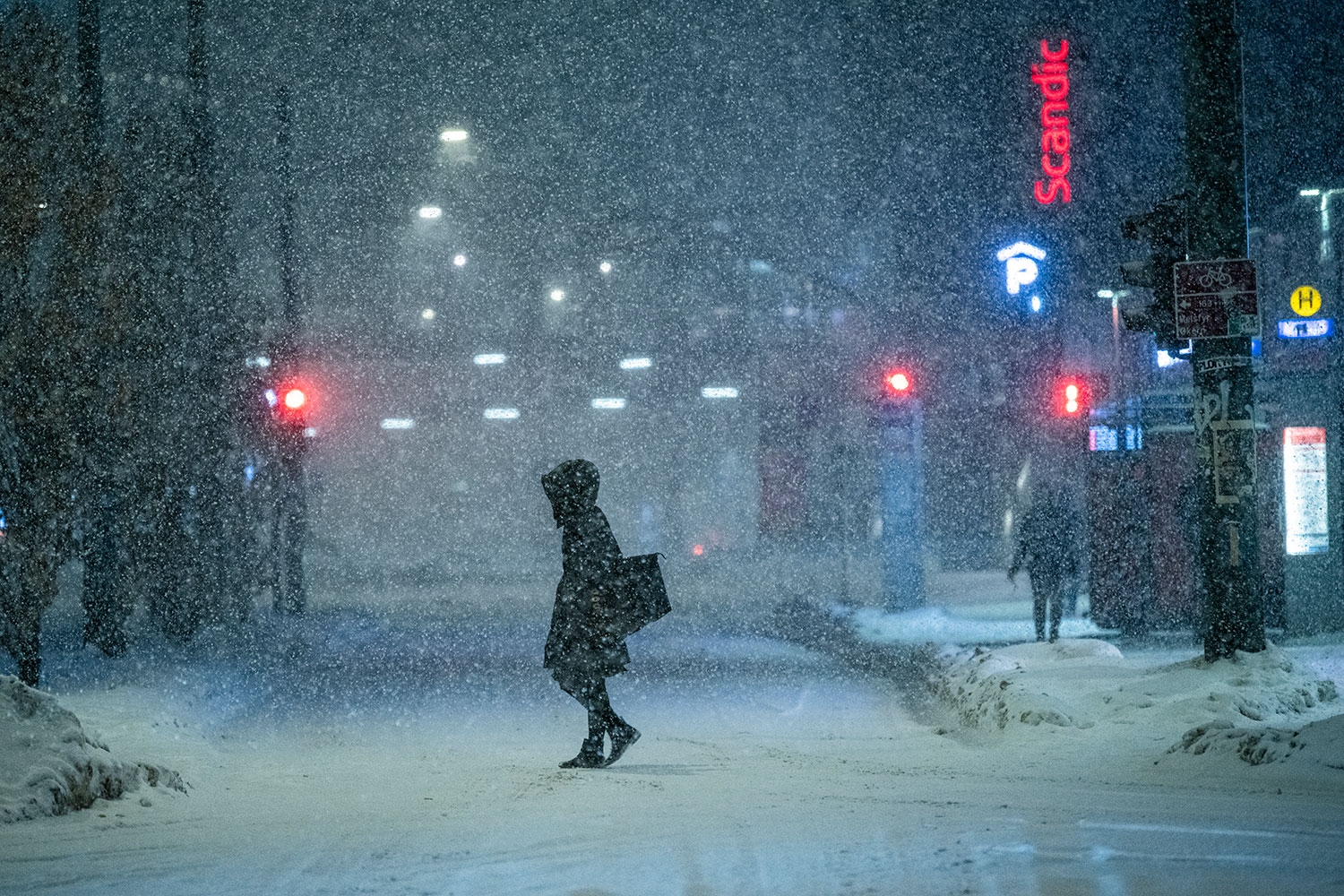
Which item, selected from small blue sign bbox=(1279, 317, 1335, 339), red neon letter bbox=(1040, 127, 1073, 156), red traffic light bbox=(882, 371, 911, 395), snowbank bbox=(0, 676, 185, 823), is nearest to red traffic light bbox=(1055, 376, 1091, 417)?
red traffic light bbox=(882, 371, 911, 395)

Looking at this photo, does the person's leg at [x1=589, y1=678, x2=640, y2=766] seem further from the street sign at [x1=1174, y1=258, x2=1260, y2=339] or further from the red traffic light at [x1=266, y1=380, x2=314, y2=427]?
the red traffic light at [x1=266, y1=380, x2=314, y2=427]

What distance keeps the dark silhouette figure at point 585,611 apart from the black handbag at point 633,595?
0.13 feet

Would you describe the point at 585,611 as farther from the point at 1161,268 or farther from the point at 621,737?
the point at 1161,268

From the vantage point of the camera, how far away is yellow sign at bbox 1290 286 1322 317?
19.3 m

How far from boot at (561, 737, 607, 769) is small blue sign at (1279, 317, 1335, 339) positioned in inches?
505

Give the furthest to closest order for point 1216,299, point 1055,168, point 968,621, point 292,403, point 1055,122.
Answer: point 1055,122 < point 1055,168 < point 292,403 < point 968,621 < point 1216,299

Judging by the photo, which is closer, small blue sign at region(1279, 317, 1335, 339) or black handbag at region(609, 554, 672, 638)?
black handbag at region(609, 554, 672, 638)

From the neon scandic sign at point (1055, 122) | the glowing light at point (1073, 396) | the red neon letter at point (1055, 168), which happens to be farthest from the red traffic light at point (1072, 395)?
the red neon letter at point (1055, 168)

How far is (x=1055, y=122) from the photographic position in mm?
29328

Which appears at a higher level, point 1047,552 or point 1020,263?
A: point 1020,263

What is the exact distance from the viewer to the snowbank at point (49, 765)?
7.50 meters

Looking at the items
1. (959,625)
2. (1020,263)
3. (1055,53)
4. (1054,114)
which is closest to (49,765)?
(959,625)

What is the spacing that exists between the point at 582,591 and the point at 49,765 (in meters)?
3.24

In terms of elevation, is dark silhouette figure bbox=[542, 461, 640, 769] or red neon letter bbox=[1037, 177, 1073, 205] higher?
red neon letter bbox=[1037, 177, 1073, 205]
